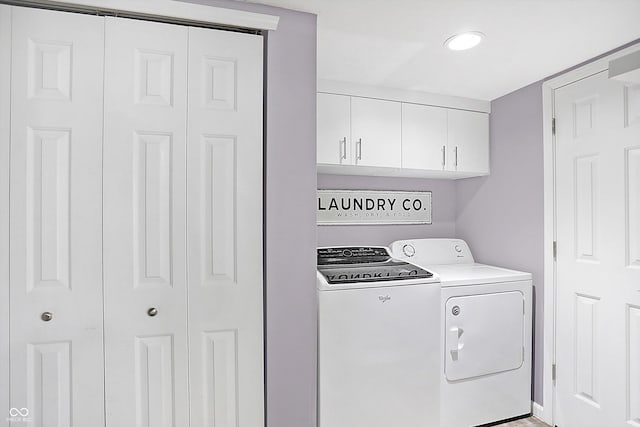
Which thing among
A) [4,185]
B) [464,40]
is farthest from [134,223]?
[464,40]

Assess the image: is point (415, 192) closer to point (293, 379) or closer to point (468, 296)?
point (468, 296)

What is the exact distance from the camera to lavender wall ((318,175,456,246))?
9.75 ft

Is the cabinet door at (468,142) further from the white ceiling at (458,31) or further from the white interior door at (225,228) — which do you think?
the white interior door at (225,228)

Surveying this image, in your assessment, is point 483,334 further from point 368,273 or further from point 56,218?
point 56,218

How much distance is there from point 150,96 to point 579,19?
1.99m

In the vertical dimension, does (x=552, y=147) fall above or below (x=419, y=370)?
above

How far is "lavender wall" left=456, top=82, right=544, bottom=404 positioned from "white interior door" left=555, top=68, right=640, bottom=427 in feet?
0.49

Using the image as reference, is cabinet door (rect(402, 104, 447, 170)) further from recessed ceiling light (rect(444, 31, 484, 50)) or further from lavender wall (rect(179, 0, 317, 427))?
lavender wall (rect(179, 0, 317, 427))

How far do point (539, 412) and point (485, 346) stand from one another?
0.66 m

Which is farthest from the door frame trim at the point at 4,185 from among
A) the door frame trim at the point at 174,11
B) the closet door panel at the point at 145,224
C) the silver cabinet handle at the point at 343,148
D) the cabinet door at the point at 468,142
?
the cabinet door at the point at 468,142

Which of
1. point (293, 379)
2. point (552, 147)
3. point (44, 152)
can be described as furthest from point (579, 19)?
Result: point (44, 152)

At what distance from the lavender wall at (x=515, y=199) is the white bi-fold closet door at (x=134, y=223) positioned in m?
1.94

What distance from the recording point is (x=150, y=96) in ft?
5.33

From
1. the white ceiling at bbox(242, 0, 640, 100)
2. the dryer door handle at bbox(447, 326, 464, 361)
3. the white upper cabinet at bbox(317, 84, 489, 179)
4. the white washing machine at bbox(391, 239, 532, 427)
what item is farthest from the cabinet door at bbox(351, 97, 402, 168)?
the dryer door handle at bbox(447, 326, 464, 361)
